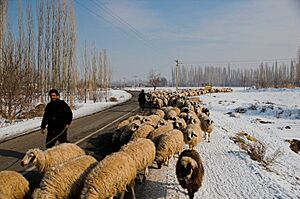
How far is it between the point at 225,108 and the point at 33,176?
29150mm

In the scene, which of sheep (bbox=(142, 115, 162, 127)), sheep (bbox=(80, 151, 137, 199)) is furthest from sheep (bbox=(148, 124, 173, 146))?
sheep (bbox=(80, 151, 137, 199))

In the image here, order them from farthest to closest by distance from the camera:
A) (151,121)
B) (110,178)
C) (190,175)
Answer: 1. (151,121)
2. (190,175)
3. (110,178)

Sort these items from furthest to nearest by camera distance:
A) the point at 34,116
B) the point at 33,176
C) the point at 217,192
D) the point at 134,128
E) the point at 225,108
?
the point at 225,108
the point at 34,116
the point at 134,128
the point at 33,176
the point at 217,192

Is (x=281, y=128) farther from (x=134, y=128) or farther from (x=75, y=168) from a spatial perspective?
(x=75, y=168)

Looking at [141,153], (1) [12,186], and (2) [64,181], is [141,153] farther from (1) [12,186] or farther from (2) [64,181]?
(1) [12,186]

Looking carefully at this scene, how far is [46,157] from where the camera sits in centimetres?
690

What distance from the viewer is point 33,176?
24.6 feet

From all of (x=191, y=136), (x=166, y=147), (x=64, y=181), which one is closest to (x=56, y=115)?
(x=166, y=147)

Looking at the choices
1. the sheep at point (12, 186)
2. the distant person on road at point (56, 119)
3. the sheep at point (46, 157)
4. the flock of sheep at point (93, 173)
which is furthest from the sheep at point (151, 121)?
the sheep at point (12, 186)

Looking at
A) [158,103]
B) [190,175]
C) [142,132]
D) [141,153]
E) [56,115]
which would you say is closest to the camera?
[190,175]

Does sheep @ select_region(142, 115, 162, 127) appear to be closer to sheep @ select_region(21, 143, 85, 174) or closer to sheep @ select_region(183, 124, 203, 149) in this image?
sheep @ select_region(183, 124, 203, 149)

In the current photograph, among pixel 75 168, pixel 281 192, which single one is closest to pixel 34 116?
pixel 75 168

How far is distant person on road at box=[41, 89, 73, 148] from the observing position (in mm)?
8773

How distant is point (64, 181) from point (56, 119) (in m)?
3.68
